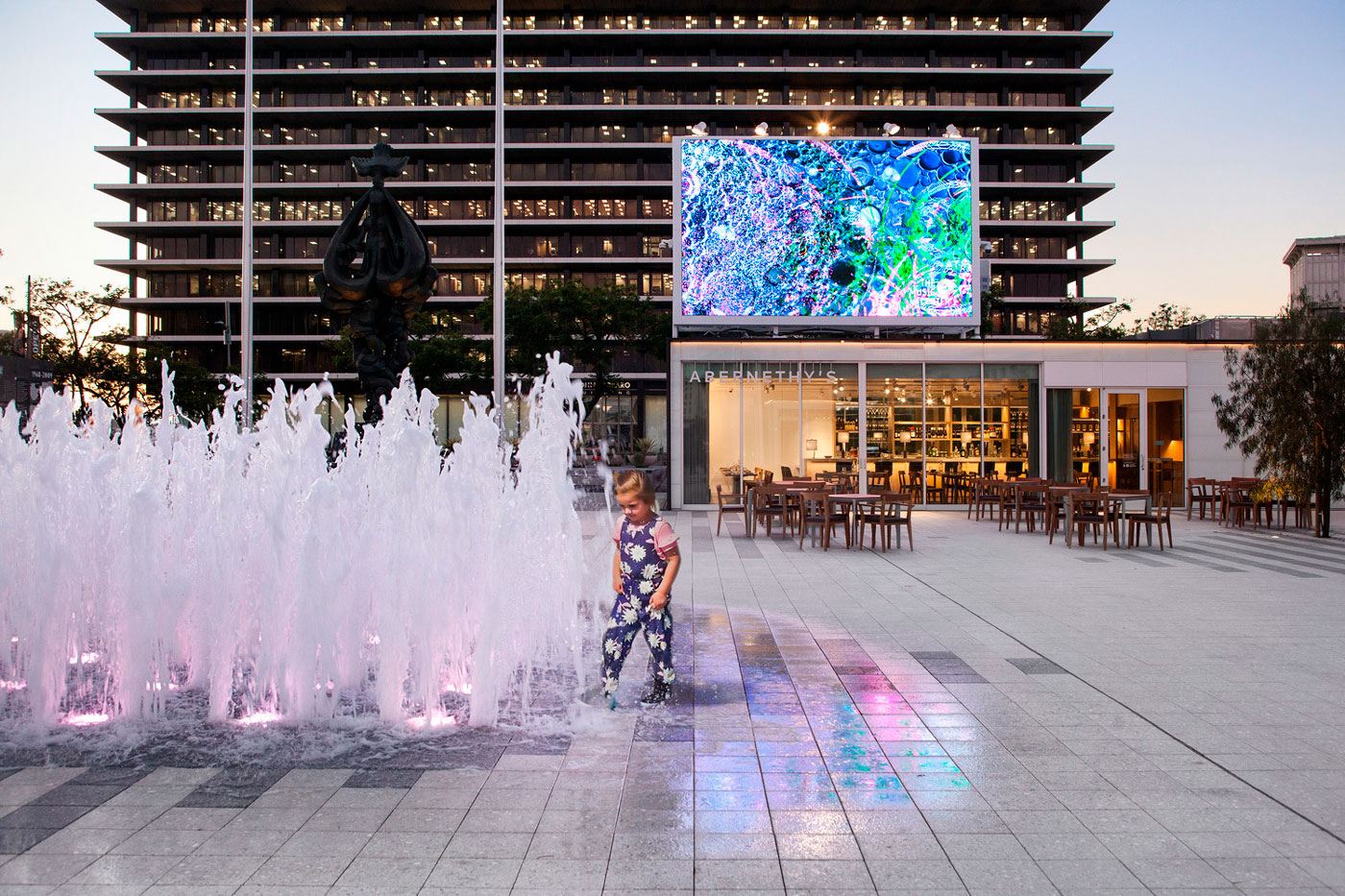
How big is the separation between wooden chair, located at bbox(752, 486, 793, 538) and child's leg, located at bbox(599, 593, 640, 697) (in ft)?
34.9

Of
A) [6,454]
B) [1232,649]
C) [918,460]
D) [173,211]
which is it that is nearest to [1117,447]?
[918,460]

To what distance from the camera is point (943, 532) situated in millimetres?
17125

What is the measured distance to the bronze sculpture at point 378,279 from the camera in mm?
9750

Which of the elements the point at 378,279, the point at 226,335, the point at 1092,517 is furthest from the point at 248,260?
the point at 226,335

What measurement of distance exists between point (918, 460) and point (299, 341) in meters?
46.1

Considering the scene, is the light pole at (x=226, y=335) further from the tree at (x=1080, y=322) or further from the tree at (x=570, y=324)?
the tree at (x=1080, y=322)

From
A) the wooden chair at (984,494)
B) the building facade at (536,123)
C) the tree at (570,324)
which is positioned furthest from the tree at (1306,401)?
the building facade at (536,123)

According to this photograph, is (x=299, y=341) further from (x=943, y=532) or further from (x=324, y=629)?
(x=324, y=629)

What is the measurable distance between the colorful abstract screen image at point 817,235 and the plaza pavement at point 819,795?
16032 mm

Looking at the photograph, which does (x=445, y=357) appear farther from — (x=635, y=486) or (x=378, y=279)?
(x=635, y=486)

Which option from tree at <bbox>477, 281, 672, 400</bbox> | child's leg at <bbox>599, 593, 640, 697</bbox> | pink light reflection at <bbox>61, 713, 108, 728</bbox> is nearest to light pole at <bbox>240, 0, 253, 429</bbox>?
pink light reflection at <bbox>61, 713, 108, 728</bbox>

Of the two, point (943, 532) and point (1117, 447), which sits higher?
point (1117, 447)

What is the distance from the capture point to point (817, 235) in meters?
22.7

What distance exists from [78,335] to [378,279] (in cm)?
3957
